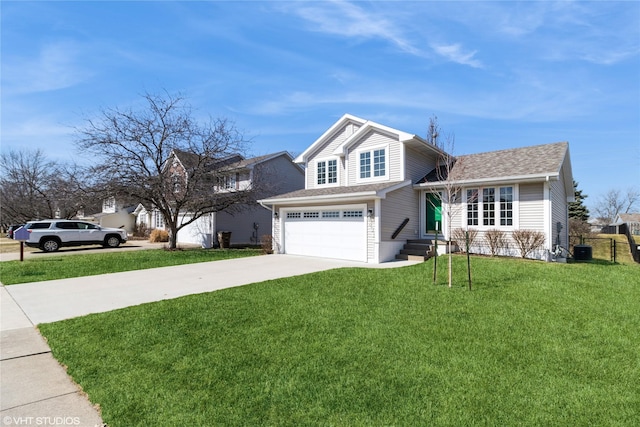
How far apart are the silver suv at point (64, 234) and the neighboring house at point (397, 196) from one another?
11.5 m

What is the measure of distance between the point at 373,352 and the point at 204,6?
9487mm

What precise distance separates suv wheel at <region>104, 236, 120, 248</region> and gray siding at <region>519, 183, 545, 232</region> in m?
22.1

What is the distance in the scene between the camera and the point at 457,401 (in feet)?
10.1

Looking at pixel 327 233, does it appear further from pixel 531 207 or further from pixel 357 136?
pixel 531 207

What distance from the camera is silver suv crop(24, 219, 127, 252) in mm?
17344

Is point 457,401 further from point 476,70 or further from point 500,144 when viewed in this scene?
point 500,144

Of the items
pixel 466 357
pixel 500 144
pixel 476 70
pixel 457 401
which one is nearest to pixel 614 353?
pixel 466 357

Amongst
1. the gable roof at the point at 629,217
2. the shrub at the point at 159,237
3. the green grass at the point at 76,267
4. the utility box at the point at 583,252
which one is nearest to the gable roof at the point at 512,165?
the utility box at the point at 583,252

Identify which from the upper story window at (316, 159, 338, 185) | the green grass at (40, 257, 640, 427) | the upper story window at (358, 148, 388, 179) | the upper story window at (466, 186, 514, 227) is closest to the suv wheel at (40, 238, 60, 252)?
the upper story window at (316, 159, 338, 185)

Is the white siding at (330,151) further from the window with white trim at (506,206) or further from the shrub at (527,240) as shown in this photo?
the shrub at (527,240)

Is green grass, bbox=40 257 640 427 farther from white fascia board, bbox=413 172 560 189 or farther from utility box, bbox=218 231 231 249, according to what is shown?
utility box, bbox=218 231 231 249

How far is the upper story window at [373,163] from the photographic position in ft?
49.2

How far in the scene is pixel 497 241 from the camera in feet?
41.3

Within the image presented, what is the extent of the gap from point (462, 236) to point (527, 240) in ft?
7.51
